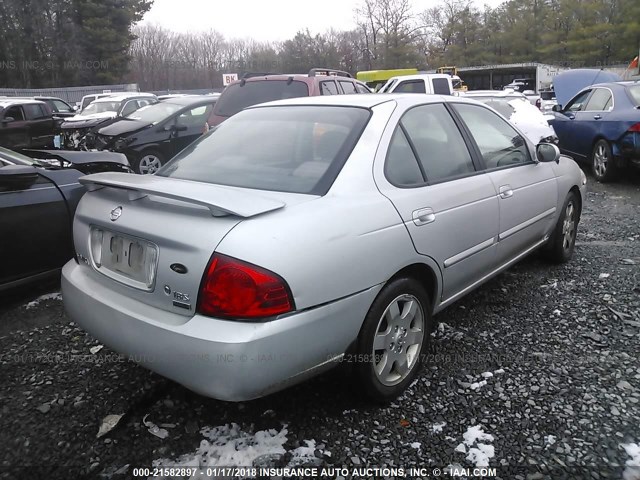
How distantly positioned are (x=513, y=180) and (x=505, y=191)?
20 centimetres

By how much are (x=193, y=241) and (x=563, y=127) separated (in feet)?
Answer: 30.6

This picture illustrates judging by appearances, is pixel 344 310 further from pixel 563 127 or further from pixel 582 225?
pixel 563 127

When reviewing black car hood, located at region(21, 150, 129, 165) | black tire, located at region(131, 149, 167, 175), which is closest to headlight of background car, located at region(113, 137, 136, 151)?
black tire, located at region(131, 149, 167, 175)

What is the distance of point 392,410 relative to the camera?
8.30 ft

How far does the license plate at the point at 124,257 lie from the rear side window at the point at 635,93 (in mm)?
8260

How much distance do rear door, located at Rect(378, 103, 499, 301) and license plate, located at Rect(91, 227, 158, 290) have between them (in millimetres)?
1161

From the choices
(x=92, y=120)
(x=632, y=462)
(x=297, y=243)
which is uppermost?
(x=92, y=120)

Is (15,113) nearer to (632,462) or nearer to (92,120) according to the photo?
(92,120)

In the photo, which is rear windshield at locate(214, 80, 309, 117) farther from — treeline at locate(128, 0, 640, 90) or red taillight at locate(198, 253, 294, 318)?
treeline at locate(128, 0, 640, 90)

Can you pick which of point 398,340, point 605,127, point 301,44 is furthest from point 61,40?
point 398,340

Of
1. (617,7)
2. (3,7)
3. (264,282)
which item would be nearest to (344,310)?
(264,282)

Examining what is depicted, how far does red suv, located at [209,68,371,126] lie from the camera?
7.34 metres

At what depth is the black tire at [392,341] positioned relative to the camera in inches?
91.7

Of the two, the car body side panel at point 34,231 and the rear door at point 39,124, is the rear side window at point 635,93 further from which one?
the rear door at point 39,124
